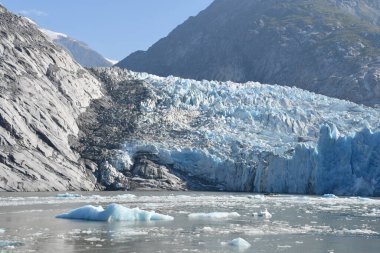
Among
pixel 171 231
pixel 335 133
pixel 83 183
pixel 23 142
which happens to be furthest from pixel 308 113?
pixel 171 231

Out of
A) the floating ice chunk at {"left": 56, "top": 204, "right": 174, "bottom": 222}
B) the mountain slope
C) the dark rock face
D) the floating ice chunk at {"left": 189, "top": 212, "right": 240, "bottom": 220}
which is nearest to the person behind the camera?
the floating ice chunk at {"left": 56, "top": 204, "right": 174, "bottom": 222}

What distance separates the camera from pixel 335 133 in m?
65.0

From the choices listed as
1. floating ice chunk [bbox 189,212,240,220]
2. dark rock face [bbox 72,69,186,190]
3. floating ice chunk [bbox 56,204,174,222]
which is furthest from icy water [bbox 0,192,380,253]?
dark rock face [bbox 72,69,186,190]

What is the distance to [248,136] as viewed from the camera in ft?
241

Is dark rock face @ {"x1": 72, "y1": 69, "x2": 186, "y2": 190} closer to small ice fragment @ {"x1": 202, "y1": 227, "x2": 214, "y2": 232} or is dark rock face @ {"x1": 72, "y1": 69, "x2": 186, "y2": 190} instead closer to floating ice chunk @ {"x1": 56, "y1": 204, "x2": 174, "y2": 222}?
floating ice chunk @ {"x1": 56, "y1": 204, "x2": 174, "y2": 222}

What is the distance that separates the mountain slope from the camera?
5959 centimetres

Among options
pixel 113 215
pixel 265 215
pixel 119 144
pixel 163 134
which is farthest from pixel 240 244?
pixel 163 134

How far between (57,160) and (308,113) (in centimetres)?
3554

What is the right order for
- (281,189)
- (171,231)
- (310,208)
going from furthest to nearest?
(281,189) < (310,208) < (171,231)

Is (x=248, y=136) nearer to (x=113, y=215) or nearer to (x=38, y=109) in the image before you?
(x=38, y=109)

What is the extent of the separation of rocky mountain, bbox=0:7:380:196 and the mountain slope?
0.15 metres

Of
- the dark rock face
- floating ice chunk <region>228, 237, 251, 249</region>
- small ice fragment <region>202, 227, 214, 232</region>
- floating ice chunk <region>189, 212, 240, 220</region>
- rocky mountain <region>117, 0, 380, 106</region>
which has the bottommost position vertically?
floating ice chunk <region>228, 237, 251, 249</region>

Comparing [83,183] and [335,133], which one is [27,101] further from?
[335,133]

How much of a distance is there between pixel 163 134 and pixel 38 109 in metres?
15.8
